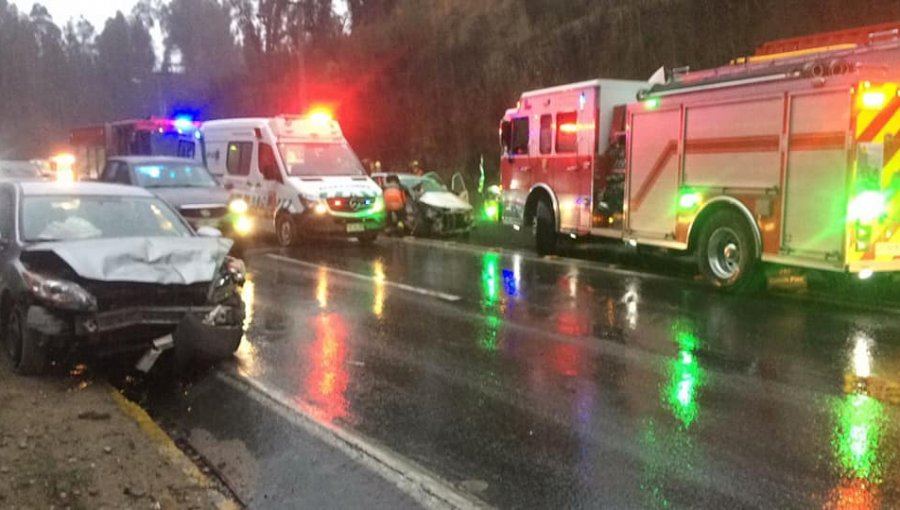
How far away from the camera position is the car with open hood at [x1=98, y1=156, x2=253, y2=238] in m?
13.5

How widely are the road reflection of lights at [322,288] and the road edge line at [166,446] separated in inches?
162

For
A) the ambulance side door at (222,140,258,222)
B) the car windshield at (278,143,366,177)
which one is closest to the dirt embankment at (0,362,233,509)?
the car windshield at (278,143,366,177)

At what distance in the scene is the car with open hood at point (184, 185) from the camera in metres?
13.5

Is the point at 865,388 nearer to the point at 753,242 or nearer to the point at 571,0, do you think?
the point at 753,242

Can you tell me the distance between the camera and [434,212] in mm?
18219

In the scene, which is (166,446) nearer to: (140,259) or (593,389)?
(140,259)

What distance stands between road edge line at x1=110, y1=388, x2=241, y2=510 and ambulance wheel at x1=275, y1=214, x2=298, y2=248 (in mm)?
9873

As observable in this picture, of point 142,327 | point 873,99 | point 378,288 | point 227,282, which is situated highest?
point 873,99

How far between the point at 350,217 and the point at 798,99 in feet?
28.2

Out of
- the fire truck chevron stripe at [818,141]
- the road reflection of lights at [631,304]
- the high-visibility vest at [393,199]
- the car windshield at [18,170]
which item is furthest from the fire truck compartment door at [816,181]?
the car windshield at [18,170]

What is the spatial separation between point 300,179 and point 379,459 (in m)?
11.6

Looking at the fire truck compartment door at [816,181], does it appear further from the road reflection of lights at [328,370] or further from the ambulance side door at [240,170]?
the ambulance side door at [240,170]

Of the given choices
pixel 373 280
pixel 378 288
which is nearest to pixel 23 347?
→ pixel 378 288

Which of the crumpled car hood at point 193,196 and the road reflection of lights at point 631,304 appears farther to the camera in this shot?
the crumpled car hood at point 193,196
